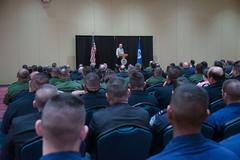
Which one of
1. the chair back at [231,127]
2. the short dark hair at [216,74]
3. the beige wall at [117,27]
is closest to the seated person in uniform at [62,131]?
the chair back at [231,127]

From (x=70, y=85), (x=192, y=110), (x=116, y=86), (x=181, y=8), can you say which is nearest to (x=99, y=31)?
(x=181, y=8)

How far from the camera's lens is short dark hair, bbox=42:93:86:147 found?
1.46 metres

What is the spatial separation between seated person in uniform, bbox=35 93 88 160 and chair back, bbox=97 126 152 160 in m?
1.17

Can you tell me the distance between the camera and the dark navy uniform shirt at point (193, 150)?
1553 mm

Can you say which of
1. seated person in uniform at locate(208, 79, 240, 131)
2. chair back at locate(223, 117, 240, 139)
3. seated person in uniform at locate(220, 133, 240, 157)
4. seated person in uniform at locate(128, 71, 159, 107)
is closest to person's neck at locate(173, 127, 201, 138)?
seated person in uniform at locate(220, 133, 240, 157)

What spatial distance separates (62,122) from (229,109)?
2.07m

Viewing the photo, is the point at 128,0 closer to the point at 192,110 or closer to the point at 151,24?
the point at 151,24

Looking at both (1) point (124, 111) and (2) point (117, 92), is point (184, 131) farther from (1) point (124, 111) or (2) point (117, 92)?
(2) point (117, 92)

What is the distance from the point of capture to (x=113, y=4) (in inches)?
661

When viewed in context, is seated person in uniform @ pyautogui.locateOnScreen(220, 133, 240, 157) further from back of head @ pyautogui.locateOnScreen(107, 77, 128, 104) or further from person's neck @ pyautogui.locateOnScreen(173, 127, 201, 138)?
back of head @ pyautogui.locateOnScreen(107, 77, 128, 104)

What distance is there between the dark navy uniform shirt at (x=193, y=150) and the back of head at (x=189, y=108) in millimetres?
75

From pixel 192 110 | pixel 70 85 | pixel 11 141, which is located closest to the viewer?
pixel 192 110

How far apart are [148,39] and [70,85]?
11280 millimetres

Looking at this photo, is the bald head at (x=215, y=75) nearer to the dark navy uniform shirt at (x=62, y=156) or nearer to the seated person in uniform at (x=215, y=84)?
the seated person in uniform at (x=215, y=84)
